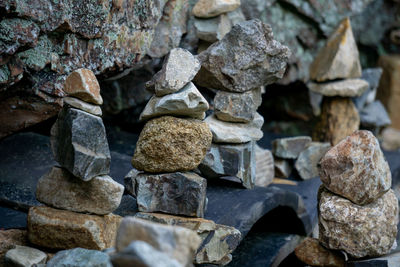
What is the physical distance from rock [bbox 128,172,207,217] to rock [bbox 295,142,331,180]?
→ 1367 mm

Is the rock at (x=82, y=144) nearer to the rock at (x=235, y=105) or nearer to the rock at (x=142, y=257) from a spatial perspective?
the rock at (x=142, y=257)

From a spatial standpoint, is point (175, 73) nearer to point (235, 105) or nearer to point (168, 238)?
point (235, 105)

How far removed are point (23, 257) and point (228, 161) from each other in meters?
1.08

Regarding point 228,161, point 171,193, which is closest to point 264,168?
point 228,161

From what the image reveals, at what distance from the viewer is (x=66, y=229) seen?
6.23 feet

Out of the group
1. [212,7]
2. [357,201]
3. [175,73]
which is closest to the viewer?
[175,73]

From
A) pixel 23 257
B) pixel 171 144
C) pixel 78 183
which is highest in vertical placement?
pixel 171 144

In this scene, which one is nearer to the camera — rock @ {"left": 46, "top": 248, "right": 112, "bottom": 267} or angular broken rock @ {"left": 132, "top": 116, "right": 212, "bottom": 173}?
rock @ {"left": 46, "top": 248, "right": 112, "bottom": 267}

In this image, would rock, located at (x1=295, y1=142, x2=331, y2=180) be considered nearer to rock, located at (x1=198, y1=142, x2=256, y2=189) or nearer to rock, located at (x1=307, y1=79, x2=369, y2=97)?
rock, located at (x1=307, y1=79, x2=369, y2=97)

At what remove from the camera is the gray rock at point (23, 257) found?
6.08 feet

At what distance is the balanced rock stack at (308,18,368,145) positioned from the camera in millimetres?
3598

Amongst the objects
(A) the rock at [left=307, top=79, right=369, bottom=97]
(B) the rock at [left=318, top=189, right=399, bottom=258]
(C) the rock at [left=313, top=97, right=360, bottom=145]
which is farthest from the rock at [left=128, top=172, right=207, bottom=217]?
(C) the rock at [left=313, top=97, right=360, bottom=145]

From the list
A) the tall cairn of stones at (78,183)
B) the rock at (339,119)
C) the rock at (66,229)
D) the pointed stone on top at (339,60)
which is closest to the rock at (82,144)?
the tall cairn of stones at (78,183)

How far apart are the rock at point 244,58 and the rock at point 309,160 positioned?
98cm
